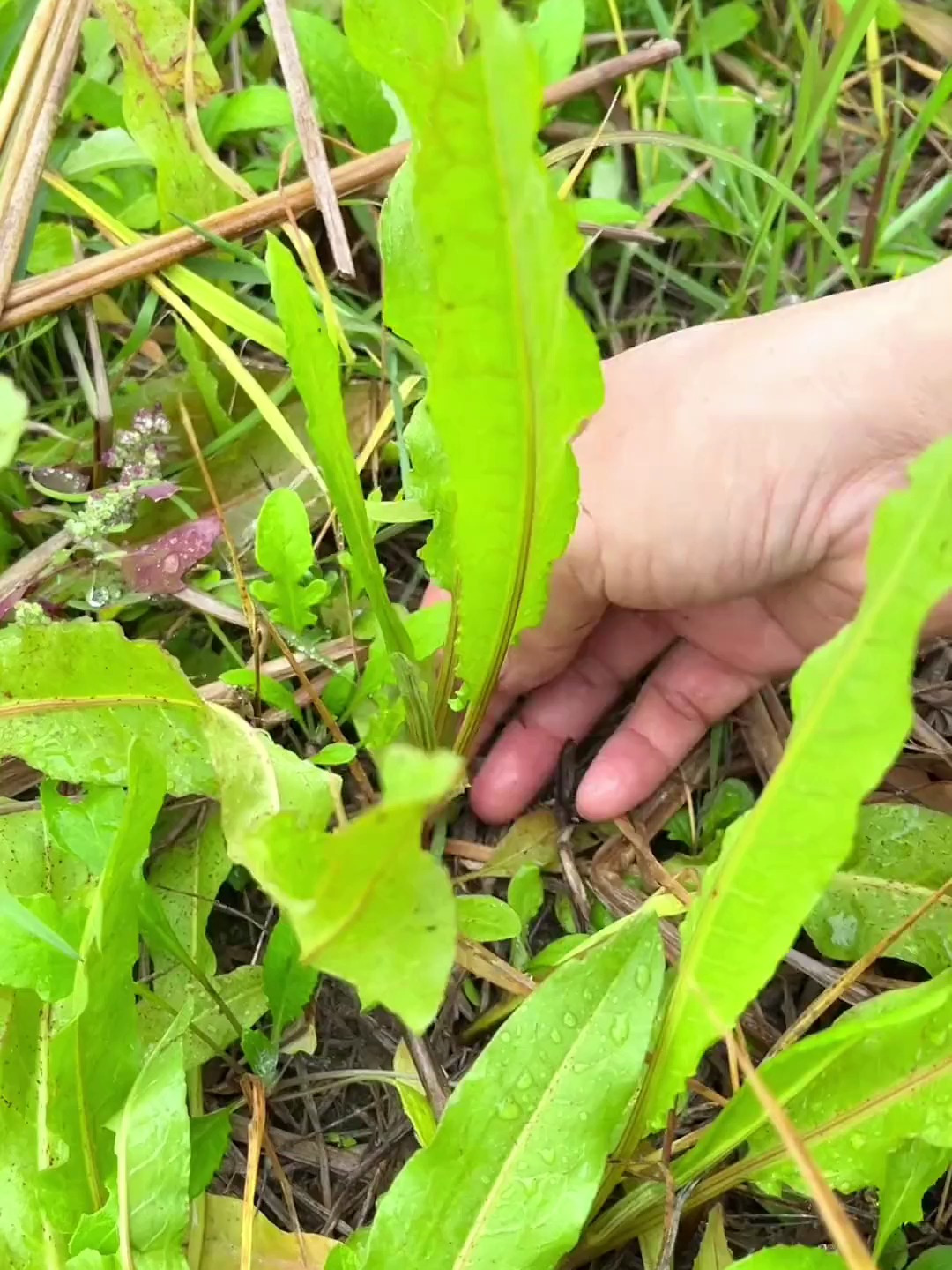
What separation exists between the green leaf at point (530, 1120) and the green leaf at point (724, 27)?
116 cm

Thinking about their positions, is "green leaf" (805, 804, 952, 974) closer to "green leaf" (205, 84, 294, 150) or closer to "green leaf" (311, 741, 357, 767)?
"green leaf" (311, 741, 357, 767)

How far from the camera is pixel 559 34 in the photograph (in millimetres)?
1216

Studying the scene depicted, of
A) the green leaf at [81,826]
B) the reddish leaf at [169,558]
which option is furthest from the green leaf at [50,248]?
the green leaf at [81,826]

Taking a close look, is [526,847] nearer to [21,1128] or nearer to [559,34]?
[21,1128]

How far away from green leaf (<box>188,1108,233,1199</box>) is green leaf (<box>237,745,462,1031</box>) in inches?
18.1

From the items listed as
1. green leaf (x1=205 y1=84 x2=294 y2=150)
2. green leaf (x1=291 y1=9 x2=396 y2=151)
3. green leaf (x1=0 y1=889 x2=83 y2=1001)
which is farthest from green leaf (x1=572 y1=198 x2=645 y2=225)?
green leaf (x1=0 y1=889 x2=83 y2=1001)

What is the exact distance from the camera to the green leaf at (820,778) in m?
0.51

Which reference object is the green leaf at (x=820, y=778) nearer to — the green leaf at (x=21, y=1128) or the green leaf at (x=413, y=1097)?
the green leaf at (x=413, y=1097)

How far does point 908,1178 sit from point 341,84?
4.00ft

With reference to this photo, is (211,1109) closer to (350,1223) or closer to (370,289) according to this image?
(350,1223)

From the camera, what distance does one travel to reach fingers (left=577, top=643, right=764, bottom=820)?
3.64ft

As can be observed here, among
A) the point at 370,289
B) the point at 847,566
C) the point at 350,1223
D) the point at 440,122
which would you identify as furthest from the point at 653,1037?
the point at 370,289

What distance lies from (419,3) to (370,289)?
1.86 ft

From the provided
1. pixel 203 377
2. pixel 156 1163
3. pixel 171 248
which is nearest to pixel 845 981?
pixel 156 1163
